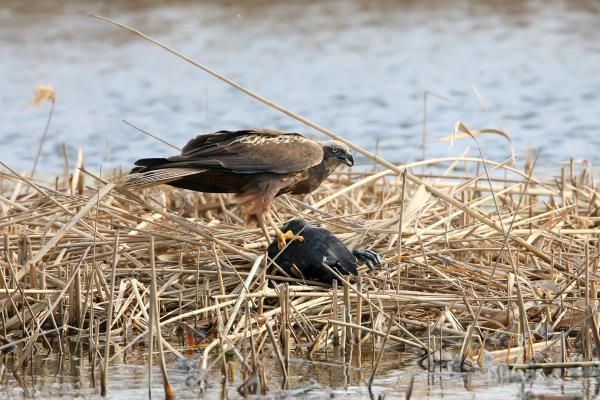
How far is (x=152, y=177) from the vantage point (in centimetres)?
561

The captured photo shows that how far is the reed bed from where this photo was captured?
16.3 ft

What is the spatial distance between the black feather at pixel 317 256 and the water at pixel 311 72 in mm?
4444

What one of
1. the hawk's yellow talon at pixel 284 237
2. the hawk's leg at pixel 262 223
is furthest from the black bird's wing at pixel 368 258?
the hawk's leg at pixel 262 223

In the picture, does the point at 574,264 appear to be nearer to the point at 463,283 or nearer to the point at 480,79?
the point at 463,283

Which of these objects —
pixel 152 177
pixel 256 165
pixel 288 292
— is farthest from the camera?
pixel 256 165

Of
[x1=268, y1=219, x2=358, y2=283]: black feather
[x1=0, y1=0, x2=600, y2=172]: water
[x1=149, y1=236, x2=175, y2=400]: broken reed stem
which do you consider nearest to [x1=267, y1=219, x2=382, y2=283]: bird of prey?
[x1=268, y1=219, x2=358, y2=283]: black feather

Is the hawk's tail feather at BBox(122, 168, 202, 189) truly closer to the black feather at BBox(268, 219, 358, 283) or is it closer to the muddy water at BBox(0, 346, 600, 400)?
the black feather at BBox(268, 219, 358, 283)

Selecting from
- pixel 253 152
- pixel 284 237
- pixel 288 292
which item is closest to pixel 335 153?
pixel 253 152

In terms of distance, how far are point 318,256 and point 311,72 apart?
9.41m

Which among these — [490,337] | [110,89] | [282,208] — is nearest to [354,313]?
[490,337]

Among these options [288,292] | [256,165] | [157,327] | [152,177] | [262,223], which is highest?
[256,165]

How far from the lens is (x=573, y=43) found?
16.0 m

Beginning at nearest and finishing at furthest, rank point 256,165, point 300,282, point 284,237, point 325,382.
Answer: point 325,382
point 300,282
point 284,237
point 256,165

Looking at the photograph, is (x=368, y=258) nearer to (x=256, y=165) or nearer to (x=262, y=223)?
(x=262, y=223)
